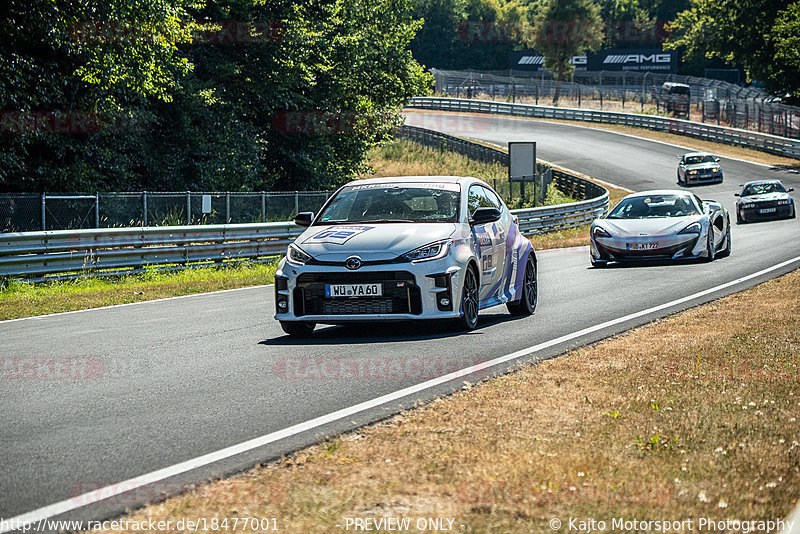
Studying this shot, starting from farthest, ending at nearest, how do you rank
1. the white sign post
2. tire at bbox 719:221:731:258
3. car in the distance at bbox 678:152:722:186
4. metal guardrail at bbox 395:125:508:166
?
metal guardrail at bbox 395:125:508:166 < car in the distance at bbox 678:152:722:186 < the white sign post < tire at bbox 719:221:731:258

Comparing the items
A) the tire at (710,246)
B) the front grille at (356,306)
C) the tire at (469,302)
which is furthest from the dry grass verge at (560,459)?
the tire at (710,246)

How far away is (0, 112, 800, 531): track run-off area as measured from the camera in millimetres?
5238

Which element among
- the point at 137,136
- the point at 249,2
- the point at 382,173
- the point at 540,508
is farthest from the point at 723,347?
the point at 382,173

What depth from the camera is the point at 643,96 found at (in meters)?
85.5

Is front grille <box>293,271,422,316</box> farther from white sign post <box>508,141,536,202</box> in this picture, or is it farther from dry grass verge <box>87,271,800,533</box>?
white sign post <box>508,141,536,202</box>

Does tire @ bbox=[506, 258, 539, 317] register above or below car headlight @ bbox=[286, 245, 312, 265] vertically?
below

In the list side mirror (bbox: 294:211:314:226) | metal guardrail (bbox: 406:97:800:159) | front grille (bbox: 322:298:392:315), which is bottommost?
front grille (bbox: 322:298:392:315)

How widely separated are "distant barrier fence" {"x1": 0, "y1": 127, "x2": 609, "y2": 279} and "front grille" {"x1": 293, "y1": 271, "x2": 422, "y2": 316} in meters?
8.67

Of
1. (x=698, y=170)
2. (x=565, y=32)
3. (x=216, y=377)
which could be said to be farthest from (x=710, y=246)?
(x=565, y=32)

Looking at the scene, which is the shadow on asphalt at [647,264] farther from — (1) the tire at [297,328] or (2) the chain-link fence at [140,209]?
(1) the tire at [297,328]

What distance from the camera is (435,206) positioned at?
11250 millimetres

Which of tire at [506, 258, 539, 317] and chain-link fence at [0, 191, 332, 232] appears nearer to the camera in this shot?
tire at [506, 258, 539, 317]

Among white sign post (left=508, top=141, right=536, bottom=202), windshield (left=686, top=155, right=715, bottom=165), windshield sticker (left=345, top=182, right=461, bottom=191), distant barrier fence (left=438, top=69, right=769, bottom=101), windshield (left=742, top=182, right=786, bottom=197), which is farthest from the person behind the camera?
distant barrier fence (left=438, top=69, right=769, bottom=101)

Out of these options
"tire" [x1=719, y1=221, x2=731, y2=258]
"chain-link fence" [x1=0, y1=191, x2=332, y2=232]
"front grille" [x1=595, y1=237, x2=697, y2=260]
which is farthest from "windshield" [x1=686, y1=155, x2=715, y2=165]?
"front grille" [x1=595, y1=237, x2=697, y2=260]
